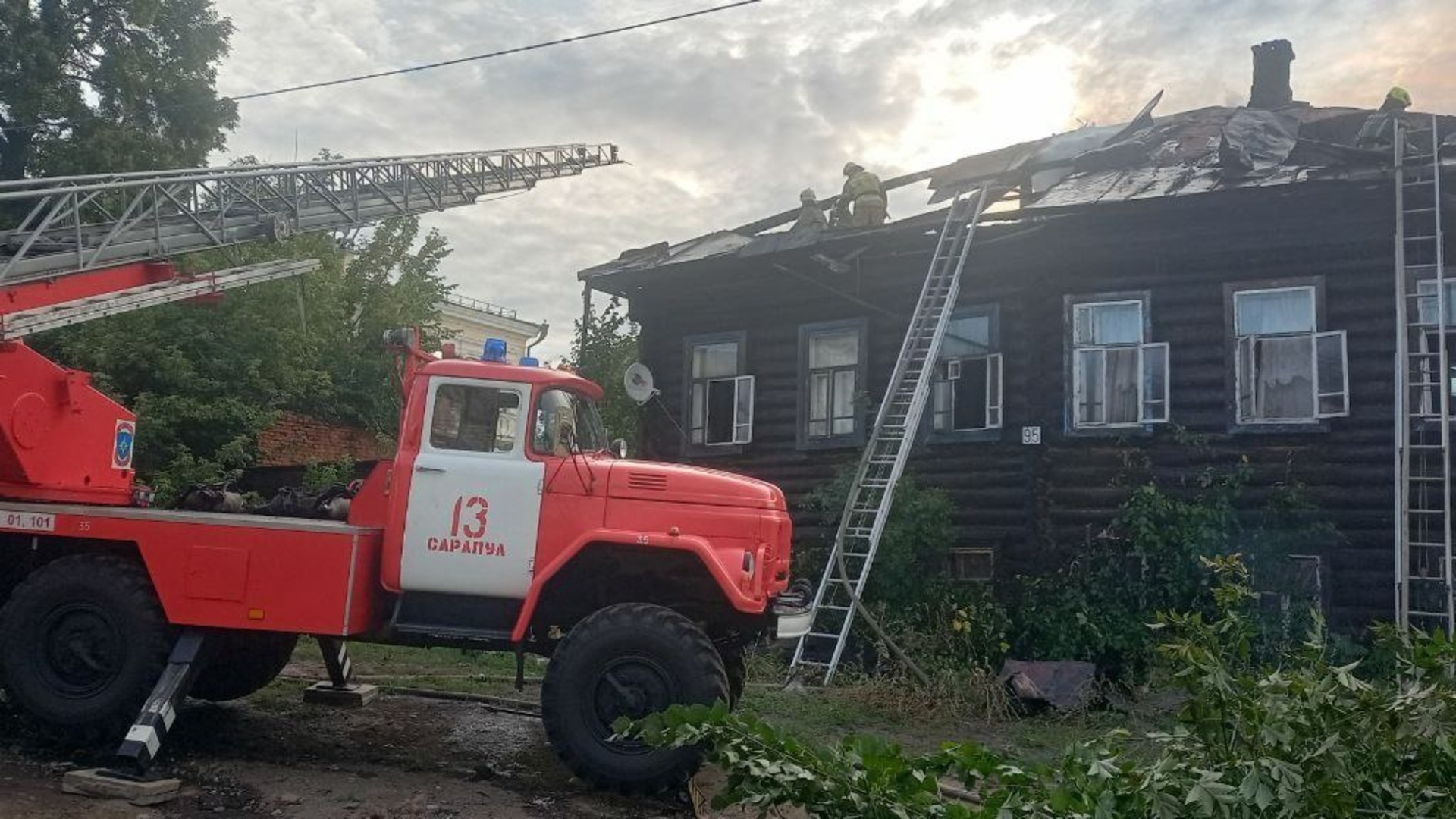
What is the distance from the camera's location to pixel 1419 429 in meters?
10.2

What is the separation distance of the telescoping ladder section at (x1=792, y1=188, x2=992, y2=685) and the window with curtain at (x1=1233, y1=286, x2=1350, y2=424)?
292 cm

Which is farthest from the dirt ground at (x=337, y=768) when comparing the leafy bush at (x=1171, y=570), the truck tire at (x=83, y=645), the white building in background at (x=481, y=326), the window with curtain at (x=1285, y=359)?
the white building in background at (x=481, y=326)

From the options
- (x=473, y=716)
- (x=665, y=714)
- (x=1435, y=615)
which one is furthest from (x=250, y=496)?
(x=1435, y=615)

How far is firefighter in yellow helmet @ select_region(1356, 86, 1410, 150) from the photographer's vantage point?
34.7 feet

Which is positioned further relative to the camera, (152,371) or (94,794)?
(152,371)

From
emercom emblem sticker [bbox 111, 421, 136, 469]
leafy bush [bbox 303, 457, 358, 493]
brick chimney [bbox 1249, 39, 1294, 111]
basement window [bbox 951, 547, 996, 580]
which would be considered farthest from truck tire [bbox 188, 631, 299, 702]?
brick chimney [bbox 1249, 39, 1294, 111]

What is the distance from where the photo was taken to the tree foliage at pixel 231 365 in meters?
15.9

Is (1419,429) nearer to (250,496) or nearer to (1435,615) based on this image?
(1435,615)

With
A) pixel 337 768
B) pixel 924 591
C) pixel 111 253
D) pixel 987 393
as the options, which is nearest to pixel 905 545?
pixel 924 591

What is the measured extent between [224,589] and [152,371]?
11606 millimetres

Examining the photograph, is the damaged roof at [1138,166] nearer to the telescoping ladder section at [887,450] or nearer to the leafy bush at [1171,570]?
the telescoping ladder section at [887,450]

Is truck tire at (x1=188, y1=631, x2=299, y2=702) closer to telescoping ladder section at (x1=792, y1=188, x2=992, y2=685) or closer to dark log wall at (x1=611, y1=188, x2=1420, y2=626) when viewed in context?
telescoping ladder section at (x1=792, y1=188, x2=992, y2=685)

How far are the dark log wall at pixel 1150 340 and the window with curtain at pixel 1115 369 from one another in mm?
143

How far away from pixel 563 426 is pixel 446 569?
1183 millimetres
